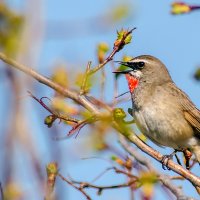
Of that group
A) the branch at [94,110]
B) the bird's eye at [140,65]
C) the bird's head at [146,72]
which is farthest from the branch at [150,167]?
the bird's eye at [140,65]

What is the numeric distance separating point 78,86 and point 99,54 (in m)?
0.93

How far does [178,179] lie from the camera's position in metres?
4.16

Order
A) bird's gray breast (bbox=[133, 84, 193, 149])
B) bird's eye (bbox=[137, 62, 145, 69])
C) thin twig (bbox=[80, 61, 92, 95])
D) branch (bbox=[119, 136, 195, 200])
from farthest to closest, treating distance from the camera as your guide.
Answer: bird's eye (bbox=[137, 62, 145, 69])
bird's gray breast (bbox=[133, 84, 193, 149])
thin twig (bbox=[80, 61, 92, 95])
branch (bbox=[119, 136, 195, 200])

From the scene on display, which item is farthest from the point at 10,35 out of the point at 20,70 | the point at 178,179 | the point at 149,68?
the point at 149,68

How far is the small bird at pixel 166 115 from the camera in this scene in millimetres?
6750

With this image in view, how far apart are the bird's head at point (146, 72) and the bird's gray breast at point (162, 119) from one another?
1.76 ft

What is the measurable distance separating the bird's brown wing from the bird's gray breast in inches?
3.1

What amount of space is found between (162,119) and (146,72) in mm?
1283

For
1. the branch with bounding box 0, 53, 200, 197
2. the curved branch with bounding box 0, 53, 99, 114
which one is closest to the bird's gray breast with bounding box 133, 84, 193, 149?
the branch with bounding box 0, 53, 200, 197

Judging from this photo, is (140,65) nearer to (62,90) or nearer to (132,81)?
(132,81)

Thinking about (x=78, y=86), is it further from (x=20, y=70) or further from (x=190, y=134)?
(x=190, y=134)

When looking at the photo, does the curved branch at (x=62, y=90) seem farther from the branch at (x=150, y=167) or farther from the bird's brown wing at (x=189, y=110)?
the bird's brown wing at (x=189, y=110)

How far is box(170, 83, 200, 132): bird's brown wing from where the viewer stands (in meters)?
7.08

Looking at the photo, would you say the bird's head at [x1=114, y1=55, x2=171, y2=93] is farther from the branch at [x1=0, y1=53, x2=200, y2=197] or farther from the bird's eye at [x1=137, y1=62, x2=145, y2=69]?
the branch at [x1=0, y1=53, x2=200, y2=197]
